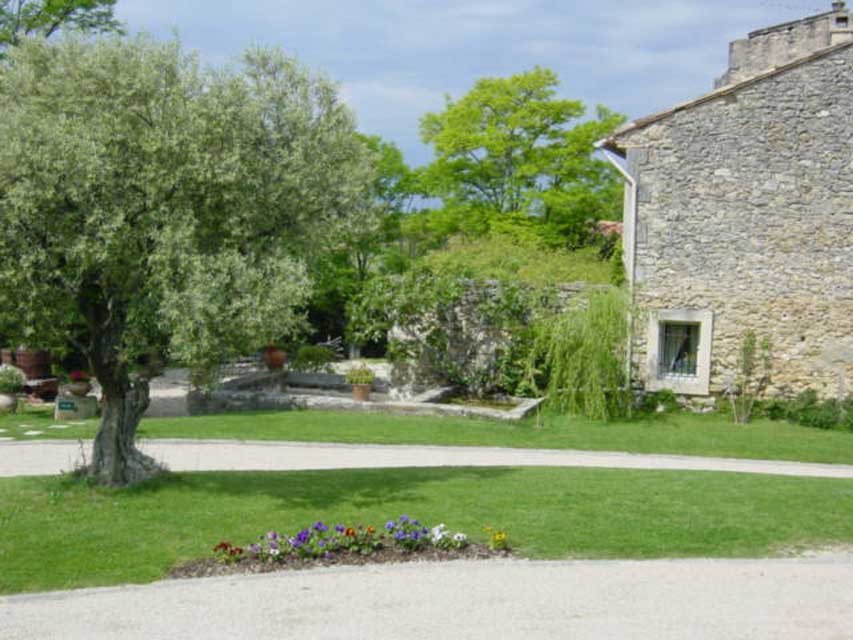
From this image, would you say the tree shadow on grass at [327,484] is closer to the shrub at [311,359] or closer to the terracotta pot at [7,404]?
the terracotta pot at [7,404]

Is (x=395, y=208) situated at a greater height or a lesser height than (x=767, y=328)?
greater

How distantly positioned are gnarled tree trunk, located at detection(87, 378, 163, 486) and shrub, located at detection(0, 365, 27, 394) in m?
9.08

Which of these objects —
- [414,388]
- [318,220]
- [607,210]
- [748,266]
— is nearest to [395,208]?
[607,210]

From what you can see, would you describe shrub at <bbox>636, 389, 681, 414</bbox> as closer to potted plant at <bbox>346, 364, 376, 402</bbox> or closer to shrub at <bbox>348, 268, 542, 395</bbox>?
shrub at <bbox>348, 268, 542, 395</bbox>

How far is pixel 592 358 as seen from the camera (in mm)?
15617

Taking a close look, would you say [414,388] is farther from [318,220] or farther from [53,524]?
[53,524]

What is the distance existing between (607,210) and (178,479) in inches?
879

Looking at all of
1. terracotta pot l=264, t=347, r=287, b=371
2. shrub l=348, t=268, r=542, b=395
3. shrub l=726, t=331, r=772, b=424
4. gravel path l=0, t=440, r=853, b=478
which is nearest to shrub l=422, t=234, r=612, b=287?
shrub l=348, t=268, r=542, b=395

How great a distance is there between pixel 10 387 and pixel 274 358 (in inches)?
243

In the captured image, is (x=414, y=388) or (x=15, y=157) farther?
(x=414, y=388)

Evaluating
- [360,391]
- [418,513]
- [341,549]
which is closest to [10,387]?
[360,391]

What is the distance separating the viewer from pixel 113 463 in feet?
30.5

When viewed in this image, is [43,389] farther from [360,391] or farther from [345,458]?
[345,458]

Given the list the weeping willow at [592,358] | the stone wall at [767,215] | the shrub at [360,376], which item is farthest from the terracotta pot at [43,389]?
the stone wall at [767,215]
